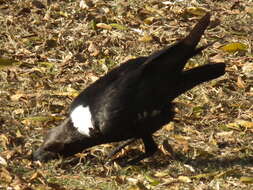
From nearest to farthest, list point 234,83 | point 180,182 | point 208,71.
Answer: point 180,182 < point 208,71 < point 234,83

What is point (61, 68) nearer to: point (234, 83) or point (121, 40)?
point (121, 40)

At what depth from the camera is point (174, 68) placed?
530 centimetres

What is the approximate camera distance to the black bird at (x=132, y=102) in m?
5.16

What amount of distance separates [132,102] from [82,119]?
1.24 feet

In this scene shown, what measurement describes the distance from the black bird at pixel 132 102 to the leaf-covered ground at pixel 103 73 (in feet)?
0.51

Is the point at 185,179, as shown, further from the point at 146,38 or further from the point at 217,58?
the point at 146,38

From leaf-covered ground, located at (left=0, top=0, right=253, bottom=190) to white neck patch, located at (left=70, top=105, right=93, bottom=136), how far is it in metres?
0.24

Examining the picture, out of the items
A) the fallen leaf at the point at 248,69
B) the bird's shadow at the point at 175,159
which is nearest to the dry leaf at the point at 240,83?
the fallen leaf at the point at 248,69

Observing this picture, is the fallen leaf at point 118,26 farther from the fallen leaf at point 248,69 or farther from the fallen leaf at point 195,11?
the fallen leaf at point 248,69

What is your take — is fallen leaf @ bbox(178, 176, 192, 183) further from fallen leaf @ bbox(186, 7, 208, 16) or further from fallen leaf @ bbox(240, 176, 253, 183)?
Answer: fallen leaf @ bbox(186, 7, 208, 16)

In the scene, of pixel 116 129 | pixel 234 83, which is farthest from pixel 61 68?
pixel 116 129

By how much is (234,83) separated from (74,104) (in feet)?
6.32

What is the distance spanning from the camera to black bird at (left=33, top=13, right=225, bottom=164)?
16.9 feet

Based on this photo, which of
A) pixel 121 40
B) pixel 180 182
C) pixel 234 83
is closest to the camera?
pixel 180 182
